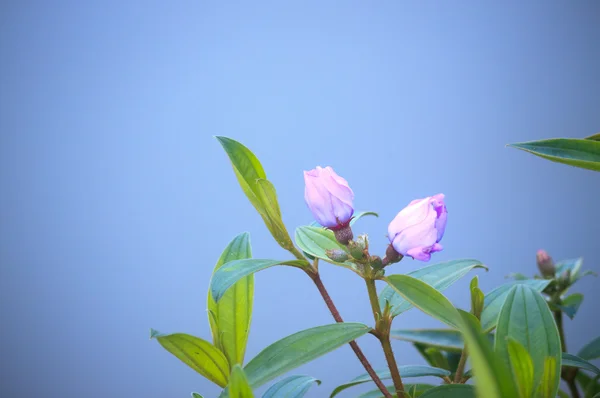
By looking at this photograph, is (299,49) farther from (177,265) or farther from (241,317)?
(241,317)

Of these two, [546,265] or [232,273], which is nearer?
[232,273]

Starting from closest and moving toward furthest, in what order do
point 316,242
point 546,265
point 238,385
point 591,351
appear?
point 238,385, point 316,242, point 591,351, point 546,265

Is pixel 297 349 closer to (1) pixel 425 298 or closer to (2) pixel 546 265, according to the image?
(1) pixel 425 298

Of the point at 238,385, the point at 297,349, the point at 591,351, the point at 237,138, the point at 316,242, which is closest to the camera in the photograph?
the point at 238,385

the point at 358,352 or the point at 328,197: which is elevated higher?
the point at 328,197

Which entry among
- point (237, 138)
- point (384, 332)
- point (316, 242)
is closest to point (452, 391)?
point (384, 332)

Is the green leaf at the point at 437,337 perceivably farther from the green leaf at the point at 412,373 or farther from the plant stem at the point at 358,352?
the plant stem at the point at 358,352
